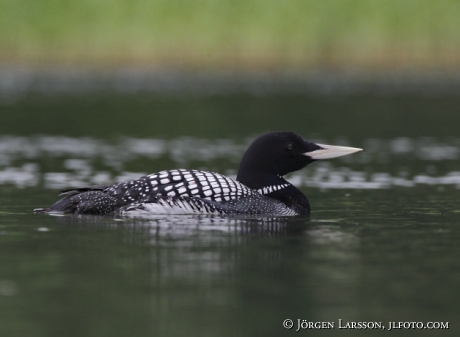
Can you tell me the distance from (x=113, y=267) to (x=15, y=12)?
23906 mm

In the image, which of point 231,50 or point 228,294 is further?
point 231,50

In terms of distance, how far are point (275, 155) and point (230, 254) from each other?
216cm

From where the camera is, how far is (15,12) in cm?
2781

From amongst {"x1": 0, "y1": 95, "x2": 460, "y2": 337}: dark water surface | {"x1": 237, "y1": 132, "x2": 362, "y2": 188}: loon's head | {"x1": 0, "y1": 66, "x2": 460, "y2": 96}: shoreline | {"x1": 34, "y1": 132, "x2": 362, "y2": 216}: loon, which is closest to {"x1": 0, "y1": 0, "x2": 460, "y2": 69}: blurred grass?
{"x1": 0, "y1": 66, "x2": 460, "y2": 96}: shoreline

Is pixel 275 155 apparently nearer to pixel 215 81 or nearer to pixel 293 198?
pixel 293 198

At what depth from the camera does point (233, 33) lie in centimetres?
2608

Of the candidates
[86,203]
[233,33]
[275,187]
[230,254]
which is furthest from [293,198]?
[233,33]

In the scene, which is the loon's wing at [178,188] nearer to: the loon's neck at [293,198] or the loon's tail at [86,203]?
the loon's tail at [86,203]

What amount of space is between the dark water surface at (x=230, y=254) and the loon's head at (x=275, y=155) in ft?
1.38

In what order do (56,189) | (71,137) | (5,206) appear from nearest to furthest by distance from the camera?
(5,206) → (56,189) → (71,137)

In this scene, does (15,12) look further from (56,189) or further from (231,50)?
(56,189)

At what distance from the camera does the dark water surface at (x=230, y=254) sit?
4070 mm

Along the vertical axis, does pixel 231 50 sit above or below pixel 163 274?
above

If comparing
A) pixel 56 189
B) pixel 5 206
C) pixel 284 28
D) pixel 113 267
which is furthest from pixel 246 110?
pixel 113 267
